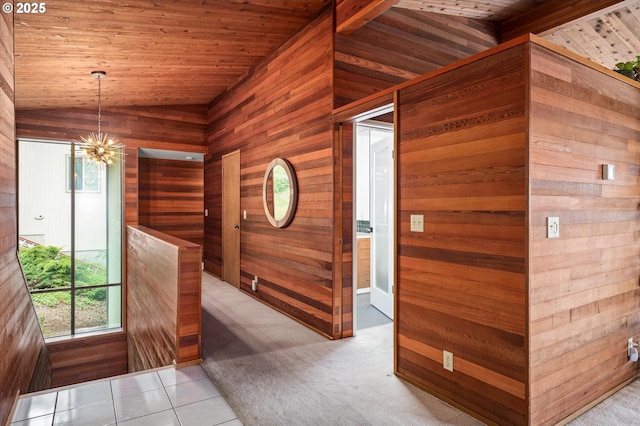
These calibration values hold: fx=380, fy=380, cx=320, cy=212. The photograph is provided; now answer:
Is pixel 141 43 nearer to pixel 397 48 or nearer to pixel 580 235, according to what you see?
pixel 397 48

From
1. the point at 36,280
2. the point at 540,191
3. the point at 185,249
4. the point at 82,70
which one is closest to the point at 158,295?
the point at 185,249

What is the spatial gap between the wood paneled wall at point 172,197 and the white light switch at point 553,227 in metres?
7.00

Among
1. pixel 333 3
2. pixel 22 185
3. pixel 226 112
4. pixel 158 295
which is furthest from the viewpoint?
pixel 226 112

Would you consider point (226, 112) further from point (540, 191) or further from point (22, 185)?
point (540, 191)

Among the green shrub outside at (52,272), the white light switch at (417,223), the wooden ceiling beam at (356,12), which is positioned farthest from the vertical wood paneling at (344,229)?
the green shrub outside at (52,272)

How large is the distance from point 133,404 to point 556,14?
534cm

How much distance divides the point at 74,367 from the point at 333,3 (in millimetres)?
6041

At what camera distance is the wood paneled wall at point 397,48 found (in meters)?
3.68

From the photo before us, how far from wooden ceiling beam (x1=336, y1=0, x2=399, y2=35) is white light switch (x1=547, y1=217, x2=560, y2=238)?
2051 millimetres

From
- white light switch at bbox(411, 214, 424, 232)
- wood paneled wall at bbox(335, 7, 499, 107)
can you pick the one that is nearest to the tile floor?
white light switch at bbox(411, 214, 424, 232)

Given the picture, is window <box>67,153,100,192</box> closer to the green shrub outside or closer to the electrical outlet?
the green shrub outside

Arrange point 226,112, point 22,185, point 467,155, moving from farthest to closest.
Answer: point 226,112 → point 22,185 → point 467,155

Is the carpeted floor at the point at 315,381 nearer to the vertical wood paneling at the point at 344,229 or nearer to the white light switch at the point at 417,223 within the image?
the vertical wood paneling at the point at 344,229

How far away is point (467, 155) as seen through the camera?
231cm
